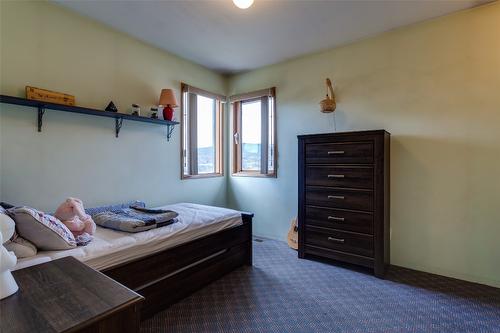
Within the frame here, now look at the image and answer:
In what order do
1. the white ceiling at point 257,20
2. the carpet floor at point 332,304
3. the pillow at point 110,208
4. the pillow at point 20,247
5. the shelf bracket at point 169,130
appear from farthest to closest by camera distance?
1. the shelf bracket at point 169,130
2. the pillow at point 110,208
3. the white ceiling at point 257,20
4. the carpet floor at point 332,304
5. the pillow at point 20,247

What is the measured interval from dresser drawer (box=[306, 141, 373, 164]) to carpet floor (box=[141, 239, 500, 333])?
3.49ft

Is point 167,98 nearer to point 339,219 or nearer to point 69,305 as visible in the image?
point 339,219

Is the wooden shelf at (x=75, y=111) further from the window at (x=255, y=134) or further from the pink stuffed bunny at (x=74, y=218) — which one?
the window at (x=255, y=134)

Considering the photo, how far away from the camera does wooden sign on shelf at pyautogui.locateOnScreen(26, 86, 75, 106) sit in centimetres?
195

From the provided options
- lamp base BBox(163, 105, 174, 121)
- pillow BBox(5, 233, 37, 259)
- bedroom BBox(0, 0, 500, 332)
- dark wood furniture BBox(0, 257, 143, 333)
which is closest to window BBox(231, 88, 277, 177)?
bedroom BBox(0, 0, 500, 332)

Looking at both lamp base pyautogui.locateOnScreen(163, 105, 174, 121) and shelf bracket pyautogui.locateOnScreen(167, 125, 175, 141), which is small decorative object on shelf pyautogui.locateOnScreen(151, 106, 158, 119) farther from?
shelf bracket pyautogui.locateOnScreen(167, 125, 175, 141)

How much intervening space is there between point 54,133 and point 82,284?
5.55ft

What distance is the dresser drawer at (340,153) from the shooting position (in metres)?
2.37

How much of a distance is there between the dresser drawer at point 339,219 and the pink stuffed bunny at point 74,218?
6.46 feet

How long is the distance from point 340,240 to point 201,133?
2190 millimetres

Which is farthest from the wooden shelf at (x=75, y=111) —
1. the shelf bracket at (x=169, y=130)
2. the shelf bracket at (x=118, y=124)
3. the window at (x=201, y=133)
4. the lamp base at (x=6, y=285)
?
the lamp base at (x=6, y=285)

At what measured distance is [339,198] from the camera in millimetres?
2523

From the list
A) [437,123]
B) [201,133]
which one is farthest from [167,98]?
[437,123]

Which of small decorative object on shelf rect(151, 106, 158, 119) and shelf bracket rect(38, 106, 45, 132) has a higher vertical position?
small decorative object on shelf rect(151, 106, 158, 119)
